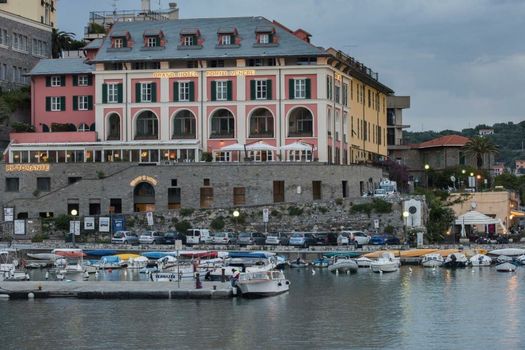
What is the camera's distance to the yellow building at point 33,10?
503 feet

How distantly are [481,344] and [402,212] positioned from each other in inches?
2011

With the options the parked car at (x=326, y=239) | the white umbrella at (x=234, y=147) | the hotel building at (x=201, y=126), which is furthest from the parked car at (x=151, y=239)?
the white umbrella at (x=234, y=147)

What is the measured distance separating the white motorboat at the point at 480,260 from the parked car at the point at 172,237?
2486cm

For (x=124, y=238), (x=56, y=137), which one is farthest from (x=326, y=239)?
(x=56, y=137)

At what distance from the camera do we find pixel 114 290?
93.8 metres

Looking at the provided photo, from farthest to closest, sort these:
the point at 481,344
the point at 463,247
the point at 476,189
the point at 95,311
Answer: the point at 476,189
the point at 463,247
the point at 95,311
the point at 481,344

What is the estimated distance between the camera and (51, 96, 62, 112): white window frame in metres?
145

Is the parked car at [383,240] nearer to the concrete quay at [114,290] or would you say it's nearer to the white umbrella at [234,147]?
the white umbrella at [234,147]

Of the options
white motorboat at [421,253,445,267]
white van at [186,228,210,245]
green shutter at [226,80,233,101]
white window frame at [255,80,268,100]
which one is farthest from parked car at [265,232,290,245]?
green shutter at [226,80,233,101]

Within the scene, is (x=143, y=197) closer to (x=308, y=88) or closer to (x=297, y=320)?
(x=308, y=88)

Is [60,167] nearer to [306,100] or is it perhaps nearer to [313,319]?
[306,100]

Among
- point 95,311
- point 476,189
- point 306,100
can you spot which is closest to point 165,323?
point 95,311

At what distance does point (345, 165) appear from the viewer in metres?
133

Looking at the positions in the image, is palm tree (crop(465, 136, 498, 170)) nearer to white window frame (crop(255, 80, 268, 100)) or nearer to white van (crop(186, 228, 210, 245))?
white window frame (crop(255, 80, 268, 100))
